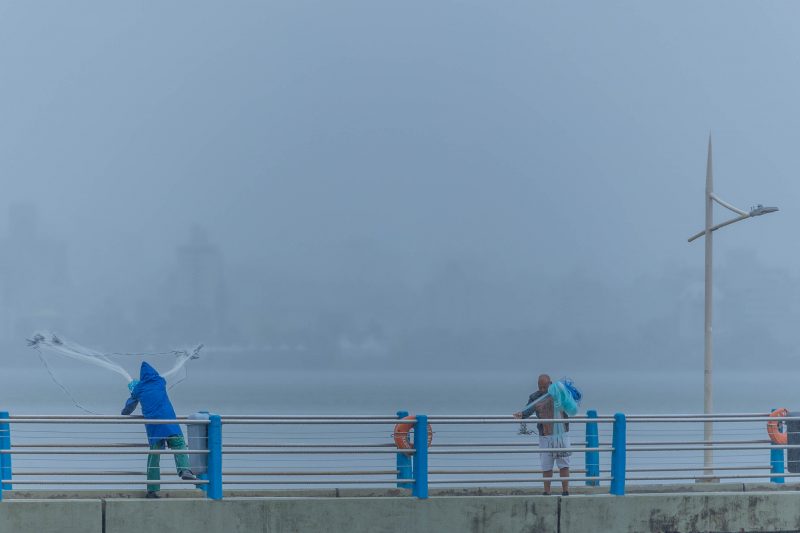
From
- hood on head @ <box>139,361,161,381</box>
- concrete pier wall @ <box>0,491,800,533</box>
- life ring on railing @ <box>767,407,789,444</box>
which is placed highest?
hood on head @ <box>139,361,161,381</box>

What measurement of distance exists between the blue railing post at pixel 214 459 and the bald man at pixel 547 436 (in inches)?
147

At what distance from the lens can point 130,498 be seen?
1368cm

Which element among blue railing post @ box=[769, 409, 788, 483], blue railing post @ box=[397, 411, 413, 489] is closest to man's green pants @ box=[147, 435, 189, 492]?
blue railing post @ box=[397, 411, 413, 489]

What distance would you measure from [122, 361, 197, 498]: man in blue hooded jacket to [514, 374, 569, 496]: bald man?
4.05m

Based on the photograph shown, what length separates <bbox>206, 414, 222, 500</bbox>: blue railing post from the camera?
13.2 meters

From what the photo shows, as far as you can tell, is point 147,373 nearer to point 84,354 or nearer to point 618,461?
point 84,354

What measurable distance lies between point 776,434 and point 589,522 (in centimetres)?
442

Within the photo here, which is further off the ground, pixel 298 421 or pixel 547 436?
pixel 298 421

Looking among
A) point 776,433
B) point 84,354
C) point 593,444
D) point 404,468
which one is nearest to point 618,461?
point 593,444

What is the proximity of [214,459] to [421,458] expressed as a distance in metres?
2.31

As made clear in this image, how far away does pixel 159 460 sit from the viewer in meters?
13.8

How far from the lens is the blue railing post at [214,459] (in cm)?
1323

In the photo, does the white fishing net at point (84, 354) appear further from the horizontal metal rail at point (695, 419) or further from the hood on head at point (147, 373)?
the horizontal metal rail at point (695, 419)

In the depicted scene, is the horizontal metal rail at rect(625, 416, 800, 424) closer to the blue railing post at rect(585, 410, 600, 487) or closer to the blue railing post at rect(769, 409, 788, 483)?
the blue railing post at rect(585, 410, 600, 487)
